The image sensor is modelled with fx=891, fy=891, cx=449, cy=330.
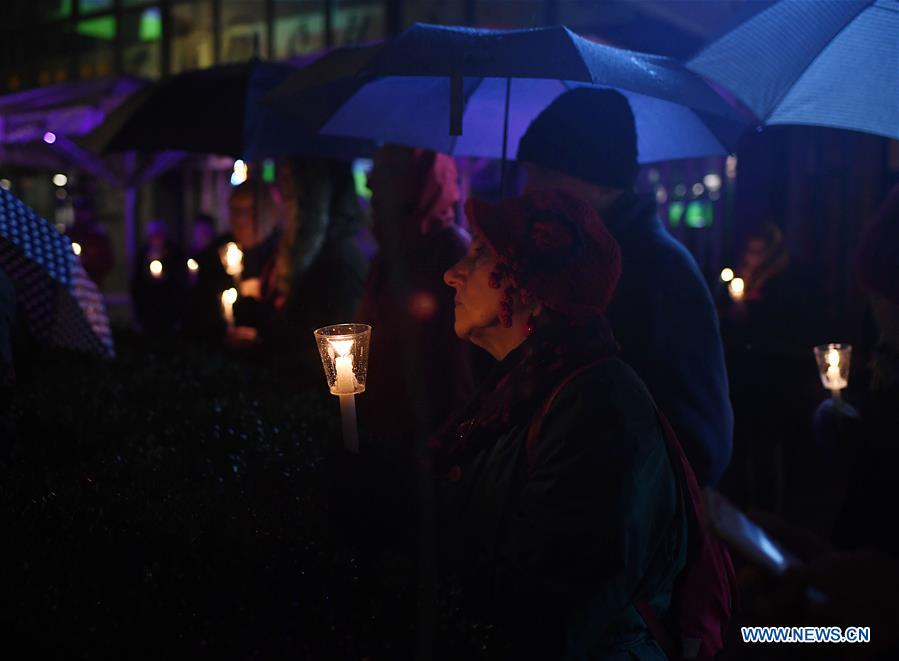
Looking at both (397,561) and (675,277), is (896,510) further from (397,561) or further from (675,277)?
(397,561)

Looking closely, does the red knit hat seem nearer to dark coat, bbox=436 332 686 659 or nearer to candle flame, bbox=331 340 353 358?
dark coat, bbox=436 332 686 659

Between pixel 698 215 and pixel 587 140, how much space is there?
28.8 ft

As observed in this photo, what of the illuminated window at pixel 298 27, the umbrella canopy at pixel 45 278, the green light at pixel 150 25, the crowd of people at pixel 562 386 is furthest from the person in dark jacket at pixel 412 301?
the green light at pixel 150 25

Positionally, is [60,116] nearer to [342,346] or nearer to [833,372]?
[833,372]

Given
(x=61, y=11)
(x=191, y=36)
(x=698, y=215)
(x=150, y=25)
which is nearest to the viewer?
(x=698, y=215)

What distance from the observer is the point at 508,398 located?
2.31 metres

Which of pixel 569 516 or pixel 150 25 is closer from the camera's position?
pixel 569 516

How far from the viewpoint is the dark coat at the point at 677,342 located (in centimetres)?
308

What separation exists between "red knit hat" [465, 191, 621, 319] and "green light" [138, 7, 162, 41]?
19311mm

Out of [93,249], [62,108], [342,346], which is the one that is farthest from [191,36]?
[342,346]

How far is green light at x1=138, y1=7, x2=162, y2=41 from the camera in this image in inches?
771

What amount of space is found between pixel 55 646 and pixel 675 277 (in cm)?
230

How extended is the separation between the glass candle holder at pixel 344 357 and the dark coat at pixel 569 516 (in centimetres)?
42

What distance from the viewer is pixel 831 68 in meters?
3.19
